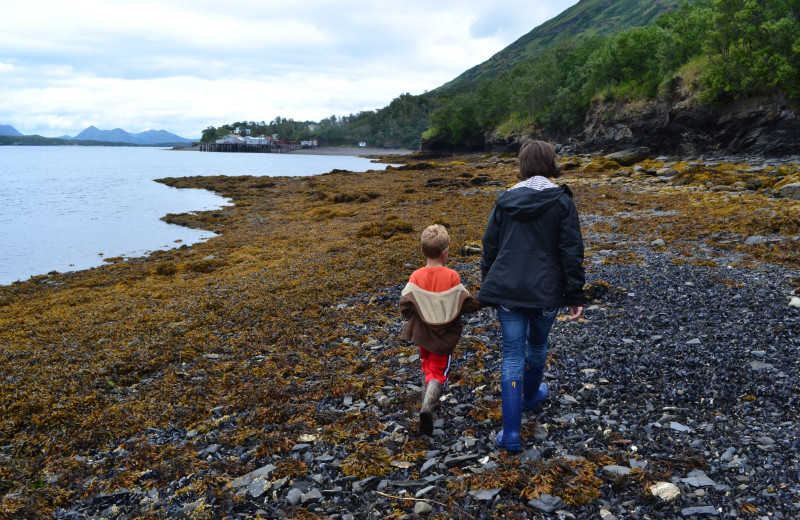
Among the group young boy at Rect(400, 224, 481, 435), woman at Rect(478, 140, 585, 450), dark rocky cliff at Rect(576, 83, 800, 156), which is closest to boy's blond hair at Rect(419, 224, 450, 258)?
young boy at Rect(400, 224, 481, 435)

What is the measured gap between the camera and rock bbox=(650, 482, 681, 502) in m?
3.99

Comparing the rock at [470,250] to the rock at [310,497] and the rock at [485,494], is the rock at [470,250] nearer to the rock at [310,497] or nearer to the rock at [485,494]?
the rock at [485,494]

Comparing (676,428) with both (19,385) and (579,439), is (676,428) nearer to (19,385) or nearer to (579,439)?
(579,439)

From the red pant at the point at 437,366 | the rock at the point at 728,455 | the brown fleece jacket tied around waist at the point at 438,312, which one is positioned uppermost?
the brown fleece jacket tied around waist at the point at 438,312

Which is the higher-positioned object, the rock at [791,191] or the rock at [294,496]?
the rock at [791,191]

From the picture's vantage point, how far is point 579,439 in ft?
16.6

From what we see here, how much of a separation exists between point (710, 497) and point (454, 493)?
2.16 m

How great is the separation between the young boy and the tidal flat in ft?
3.10

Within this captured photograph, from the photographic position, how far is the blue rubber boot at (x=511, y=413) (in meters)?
4.79

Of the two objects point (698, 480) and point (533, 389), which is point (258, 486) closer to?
point (533, 389)

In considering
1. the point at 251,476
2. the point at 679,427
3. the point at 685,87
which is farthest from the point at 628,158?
the point at 251,476

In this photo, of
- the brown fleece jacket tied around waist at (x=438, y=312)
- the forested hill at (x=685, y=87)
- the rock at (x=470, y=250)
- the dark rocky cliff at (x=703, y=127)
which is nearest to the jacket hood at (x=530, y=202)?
the brown fleece jacket tied around waist at (x=438, y=312)

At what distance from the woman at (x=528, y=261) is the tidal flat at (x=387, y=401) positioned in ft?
3.32

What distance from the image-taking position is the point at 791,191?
768 inches
